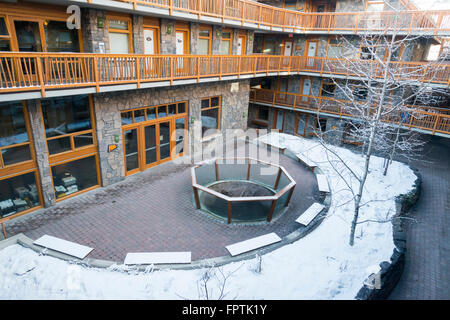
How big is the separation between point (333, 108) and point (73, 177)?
16565 millimetres

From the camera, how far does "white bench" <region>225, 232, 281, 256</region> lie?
853 centimetres

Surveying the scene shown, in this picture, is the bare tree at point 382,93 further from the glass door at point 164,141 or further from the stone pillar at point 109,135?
the stone pillar at point 109,135

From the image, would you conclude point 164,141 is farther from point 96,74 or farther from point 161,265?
point 161,265

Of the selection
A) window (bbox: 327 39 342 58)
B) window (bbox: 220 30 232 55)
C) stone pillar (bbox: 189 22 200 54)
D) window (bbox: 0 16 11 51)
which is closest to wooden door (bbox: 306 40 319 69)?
window (bbox: 327 39 342 58)

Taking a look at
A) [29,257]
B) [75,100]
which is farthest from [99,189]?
[29,257]

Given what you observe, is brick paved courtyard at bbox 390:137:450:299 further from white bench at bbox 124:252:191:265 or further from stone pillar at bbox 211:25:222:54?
stone pillar at bbox 211:25:222:54

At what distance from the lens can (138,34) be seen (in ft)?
39.6

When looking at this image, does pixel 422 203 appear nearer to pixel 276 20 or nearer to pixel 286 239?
pixel 286 239

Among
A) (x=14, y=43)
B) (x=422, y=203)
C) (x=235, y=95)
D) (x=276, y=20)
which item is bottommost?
(x=422, y=203)

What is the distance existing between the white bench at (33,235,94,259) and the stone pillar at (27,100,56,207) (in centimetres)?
226

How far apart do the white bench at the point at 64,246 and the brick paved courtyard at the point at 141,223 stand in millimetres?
274

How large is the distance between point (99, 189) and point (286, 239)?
7.81 meters

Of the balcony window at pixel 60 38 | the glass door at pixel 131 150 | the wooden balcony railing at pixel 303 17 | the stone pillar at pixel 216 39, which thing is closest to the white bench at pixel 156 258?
the glass door at pixel 131 150
